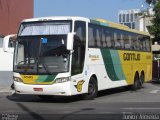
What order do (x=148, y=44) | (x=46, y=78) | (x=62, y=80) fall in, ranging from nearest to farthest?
(x=62, y=80), (x=46, y=78), (x=148, y=44)

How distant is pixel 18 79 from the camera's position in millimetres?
18406

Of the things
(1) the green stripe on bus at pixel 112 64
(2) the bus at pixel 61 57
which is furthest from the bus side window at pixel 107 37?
(1) the green stripe on bus at pixel 112 64

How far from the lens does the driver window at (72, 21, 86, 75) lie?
18109 millimetres

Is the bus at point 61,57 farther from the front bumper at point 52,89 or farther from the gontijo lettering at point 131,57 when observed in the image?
the gontijo lettering at point 131,57

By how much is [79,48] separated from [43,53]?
4.66 feet

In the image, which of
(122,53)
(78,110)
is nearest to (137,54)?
(122,53)

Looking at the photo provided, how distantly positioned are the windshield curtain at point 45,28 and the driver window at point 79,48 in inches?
18.1

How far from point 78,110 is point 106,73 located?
5.92m

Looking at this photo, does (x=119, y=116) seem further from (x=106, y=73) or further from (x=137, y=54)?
(x=137, y=54)

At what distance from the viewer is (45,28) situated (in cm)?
1855

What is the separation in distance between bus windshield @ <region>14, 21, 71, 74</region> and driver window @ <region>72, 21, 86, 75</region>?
0.39 meters

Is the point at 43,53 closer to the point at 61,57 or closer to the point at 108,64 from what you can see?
the point at 61,57

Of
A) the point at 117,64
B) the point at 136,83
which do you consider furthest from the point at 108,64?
the point at 136,83

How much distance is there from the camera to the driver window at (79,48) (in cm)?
1811
